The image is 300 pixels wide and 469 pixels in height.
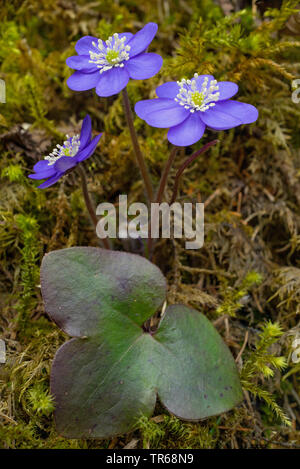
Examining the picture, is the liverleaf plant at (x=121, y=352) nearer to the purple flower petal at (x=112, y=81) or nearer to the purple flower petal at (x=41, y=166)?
the purple flower petal at (x=41, y=166)

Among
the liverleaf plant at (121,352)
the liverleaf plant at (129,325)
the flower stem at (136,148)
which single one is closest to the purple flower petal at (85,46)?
the liverleaf plant at (129,325)

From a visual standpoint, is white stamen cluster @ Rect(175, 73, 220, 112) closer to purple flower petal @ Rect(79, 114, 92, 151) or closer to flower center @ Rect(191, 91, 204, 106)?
flower center @ Rect(191, 91, 204, 106)

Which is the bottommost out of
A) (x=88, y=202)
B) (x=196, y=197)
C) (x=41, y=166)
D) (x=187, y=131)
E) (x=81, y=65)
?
(x=196, y=197)

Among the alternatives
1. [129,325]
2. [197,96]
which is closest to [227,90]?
[197,96]

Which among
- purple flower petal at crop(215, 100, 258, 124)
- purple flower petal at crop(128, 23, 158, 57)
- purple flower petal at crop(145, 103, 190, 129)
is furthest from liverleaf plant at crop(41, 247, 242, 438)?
purple flower petal at crop(128, 23, 158, 57)

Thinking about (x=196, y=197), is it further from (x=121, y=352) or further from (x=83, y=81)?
(x=121, y=352)

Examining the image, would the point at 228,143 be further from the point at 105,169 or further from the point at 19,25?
the point at 19,25
